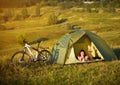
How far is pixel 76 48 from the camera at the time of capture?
1483 cm

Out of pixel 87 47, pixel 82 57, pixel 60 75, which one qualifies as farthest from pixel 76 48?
pixel 60 75

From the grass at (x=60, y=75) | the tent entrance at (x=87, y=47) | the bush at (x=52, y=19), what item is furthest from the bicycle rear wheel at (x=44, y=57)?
the bush at (x=52, y=19)

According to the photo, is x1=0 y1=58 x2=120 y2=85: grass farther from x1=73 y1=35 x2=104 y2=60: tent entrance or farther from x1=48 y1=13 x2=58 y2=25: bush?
x1=48 y1=13 x2=58 y2=25: bush

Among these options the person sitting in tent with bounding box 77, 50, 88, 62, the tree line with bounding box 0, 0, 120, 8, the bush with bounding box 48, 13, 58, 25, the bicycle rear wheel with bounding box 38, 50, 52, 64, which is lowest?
the bush with bounding box 48, 13, 58, 25

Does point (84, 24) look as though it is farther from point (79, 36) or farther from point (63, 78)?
point (63, 78)

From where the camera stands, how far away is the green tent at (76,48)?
46.5 feet

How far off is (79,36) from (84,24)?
48.0m

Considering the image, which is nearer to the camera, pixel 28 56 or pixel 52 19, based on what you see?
pixel 28 56

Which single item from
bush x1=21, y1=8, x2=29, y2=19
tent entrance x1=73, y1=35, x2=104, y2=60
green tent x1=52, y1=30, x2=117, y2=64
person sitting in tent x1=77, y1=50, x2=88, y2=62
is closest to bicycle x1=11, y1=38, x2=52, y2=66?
green tent x1=52, y1=30, x2=117, y2=64

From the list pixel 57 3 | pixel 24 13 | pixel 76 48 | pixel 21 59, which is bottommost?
pixel 24 13

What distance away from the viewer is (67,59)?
46.5ft

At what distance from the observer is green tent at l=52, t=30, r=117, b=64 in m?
14.2

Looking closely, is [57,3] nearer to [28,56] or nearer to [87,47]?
[87,47]

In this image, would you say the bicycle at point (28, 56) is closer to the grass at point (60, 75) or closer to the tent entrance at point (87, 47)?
the grass at point (60, 75)
